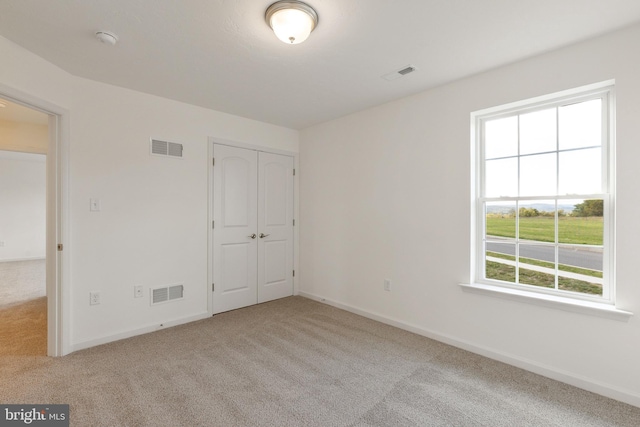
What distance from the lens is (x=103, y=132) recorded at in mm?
2830

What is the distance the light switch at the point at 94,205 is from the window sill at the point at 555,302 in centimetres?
356

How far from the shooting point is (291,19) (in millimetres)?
1774

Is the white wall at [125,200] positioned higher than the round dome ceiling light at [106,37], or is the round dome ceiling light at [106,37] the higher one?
the round dome ceiling light at [106,37]

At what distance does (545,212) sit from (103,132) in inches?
161

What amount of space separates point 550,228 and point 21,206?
1051 cm

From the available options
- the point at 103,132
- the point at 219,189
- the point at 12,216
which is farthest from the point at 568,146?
the point at 12,216

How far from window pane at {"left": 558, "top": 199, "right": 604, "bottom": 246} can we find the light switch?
411 cm

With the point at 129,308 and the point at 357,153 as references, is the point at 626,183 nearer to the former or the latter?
the point at 357,153

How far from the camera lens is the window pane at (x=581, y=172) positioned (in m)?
2.19

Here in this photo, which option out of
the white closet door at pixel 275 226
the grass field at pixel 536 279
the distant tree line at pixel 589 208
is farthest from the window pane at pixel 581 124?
the white closet door at pixel 275 226

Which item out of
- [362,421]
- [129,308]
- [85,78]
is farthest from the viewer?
[129,308]

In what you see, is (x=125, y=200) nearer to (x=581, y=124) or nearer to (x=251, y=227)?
(x=251, y=227)

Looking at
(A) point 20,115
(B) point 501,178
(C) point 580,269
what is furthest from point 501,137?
(A) point 20,115

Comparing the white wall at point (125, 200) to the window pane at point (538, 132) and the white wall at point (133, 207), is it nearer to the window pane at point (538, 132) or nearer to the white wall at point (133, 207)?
the white wall at point (133, 207)
